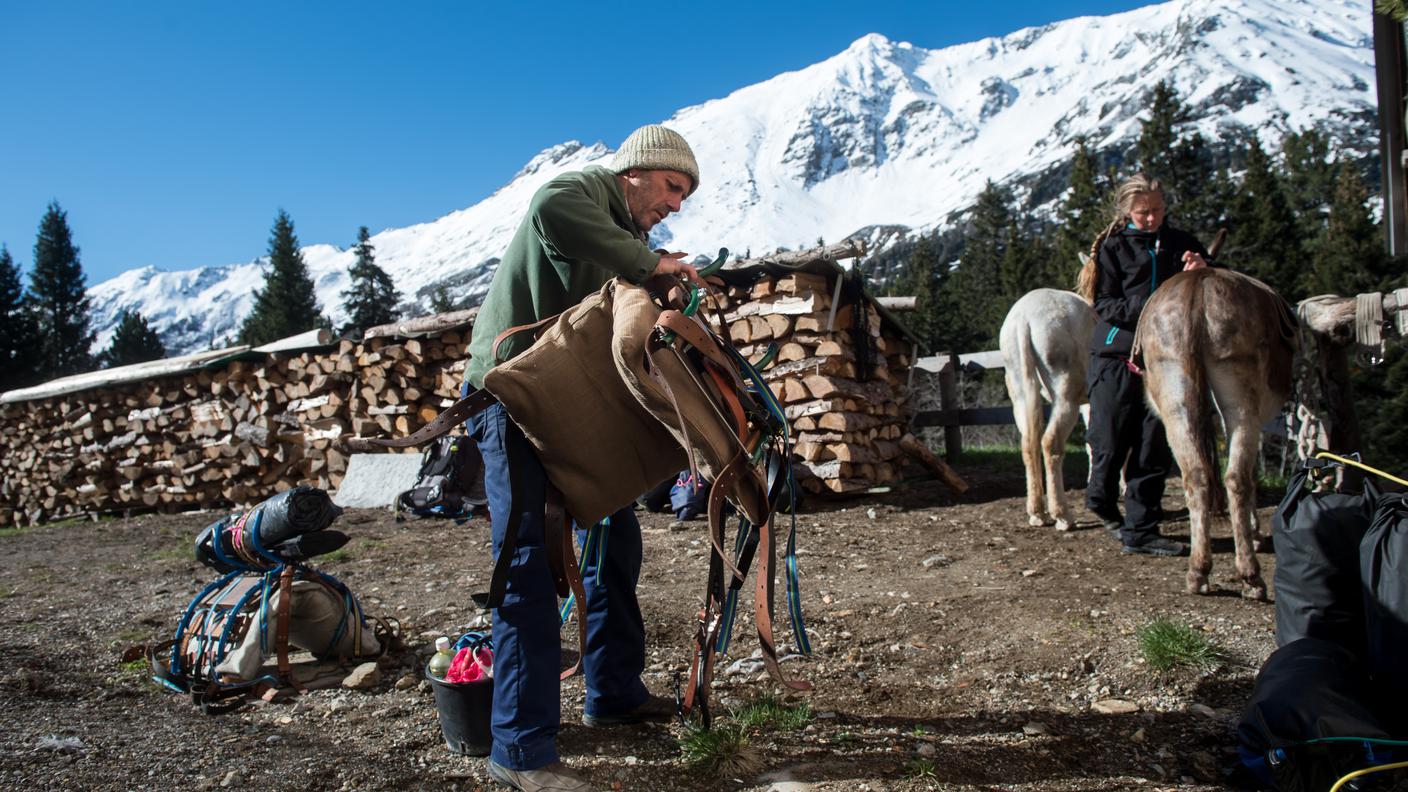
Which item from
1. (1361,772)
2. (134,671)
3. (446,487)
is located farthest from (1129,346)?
(446,487)

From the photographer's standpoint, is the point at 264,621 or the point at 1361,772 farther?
the point at 264,621

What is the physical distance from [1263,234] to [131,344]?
57.4 m

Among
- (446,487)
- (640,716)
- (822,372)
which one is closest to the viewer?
(640,716)

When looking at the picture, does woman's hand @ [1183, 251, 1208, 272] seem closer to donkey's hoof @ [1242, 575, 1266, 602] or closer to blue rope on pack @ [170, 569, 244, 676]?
donkey's hoof @ [1242, 575, 1266, 602]

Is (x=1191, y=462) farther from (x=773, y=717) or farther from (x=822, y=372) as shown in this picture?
(x=822, y=372)

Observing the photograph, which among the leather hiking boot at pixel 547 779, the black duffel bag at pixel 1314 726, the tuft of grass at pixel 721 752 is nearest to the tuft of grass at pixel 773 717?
the tuft of grass at pixel 721 752

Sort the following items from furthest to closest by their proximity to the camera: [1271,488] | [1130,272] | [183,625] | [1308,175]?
[1308,175], [1271,488], [1130,272], [183,625]

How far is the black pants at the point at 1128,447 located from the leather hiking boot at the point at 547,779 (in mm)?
3721

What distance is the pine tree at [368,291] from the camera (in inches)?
1948

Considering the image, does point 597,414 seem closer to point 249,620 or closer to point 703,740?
point 703,740

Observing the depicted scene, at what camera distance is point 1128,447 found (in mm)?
4812

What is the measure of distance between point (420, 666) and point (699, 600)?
141 centimetres

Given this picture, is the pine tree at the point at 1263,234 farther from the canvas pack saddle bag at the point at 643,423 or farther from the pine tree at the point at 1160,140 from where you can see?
the canvas pack saddle bag at the point at 643,423

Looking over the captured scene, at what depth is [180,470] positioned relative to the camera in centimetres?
1111
